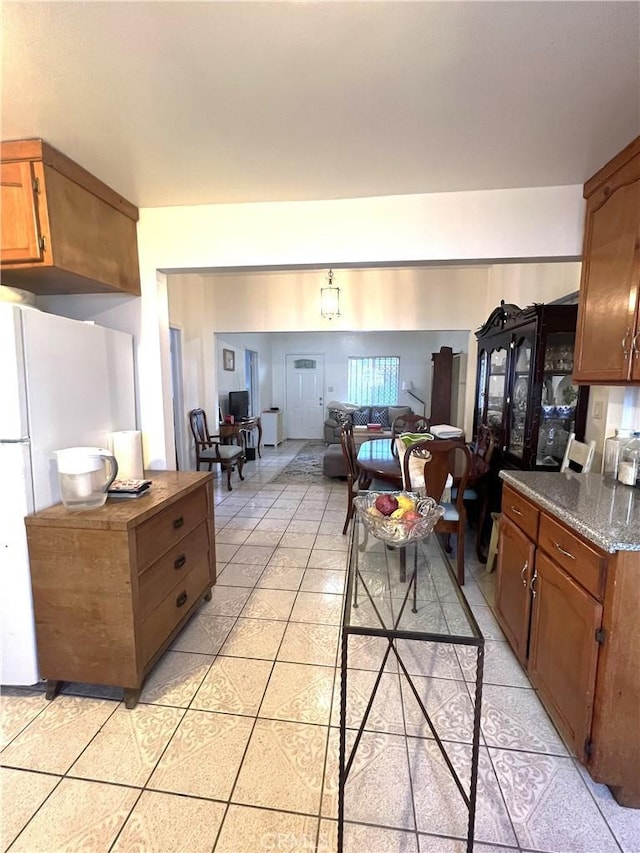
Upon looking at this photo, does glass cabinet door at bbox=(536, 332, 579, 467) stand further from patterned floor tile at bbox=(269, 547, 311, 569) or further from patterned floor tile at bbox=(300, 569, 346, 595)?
patterned floor tile at bbox=(269, 547, 311, 569)

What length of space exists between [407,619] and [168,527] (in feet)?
3.73

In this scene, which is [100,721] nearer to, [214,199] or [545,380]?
[214,199]

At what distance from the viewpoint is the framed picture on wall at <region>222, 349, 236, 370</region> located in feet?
20.6

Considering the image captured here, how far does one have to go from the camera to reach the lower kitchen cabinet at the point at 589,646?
116cm

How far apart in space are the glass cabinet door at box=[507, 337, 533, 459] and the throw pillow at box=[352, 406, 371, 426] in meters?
5.20

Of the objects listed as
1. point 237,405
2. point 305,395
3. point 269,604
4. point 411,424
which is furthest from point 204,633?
point 305,395

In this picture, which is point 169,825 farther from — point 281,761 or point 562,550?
point 562,550

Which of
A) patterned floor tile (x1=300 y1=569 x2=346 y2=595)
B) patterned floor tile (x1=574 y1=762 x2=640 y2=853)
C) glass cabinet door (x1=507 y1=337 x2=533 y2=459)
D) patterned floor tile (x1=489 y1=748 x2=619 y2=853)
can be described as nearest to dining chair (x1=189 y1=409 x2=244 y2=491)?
patterned floor tile (x1=300 y1=569 x2=346 y2=595)

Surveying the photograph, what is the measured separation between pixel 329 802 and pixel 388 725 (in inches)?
14.4

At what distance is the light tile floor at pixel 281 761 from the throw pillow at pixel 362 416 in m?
6.12

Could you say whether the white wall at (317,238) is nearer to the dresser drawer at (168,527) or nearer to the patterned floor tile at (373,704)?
the dresser drawer at (168,527)

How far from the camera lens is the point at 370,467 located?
2.92 m

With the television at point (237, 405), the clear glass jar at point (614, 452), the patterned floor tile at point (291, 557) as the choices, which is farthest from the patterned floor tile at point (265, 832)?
the television at point (237, 405)

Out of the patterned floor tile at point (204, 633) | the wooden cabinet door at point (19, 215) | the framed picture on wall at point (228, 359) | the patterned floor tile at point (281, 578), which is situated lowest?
the patterned floor tile at point (204, 633)
